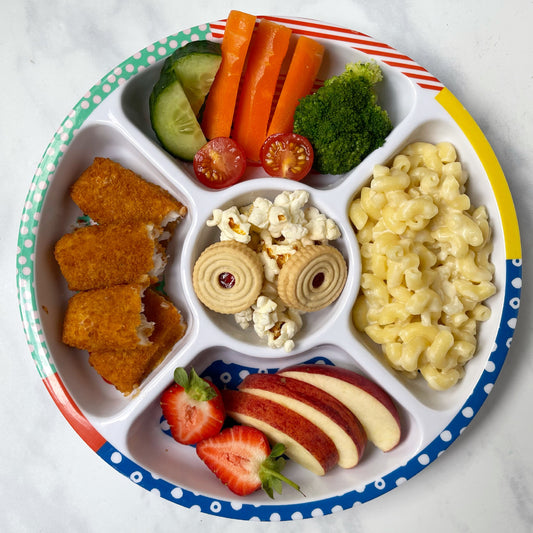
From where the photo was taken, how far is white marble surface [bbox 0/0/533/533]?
246cm

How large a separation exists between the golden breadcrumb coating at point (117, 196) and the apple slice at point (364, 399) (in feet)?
3.22

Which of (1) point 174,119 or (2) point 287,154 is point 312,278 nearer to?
(2) point 287,154

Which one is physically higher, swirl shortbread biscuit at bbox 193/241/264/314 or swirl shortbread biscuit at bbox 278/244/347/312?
swirl shortbread biscuit at bbox 193/241/264/314

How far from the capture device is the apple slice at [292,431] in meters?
2.19

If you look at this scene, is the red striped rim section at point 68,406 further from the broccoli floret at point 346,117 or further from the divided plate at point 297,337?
the broccoli floret at point 346,117

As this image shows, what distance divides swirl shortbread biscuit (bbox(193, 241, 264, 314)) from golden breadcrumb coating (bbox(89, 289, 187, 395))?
23 centimetres

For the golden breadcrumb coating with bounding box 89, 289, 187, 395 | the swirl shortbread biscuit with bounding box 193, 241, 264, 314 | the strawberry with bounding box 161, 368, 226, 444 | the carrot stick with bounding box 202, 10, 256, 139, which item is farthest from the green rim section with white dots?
the swirl shortbread biscuit with bounding box 193, 241, 264, 314

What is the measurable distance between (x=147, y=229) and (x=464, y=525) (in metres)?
2.15

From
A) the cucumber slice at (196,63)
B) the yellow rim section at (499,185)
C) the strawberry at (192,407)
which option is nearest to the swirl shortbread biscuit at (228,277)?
the strawberry at (192,407)

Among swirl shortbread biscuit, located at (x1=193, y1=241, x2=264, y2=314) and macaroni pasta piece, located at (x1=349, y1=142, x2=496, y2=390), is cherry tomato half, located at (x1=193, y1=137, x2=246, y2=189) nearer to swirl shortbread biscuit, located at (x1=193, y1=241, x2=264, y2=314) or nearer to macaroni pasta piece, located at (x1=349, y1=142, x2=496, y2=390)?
swirl shortbread biscuit, located at (x1=193, y1=241, x2=264, y2=314)

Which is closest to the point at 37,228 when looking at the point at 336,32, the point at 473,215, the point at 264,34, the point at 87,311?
the point at 87,311

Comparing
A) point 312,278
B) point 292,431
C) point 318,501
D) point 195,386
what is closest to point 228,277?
point 312,278

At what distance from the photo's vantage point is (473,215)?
225 centimetres

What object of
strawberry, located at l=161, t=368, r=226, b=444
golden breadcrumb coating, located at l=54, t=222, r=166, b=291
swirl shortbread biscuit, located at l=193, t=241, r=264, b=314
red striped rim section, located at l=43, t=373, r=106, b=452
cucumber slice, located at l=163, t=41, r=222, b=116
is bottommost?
strawberry, located at l=161, t=368, r=226, b=444
